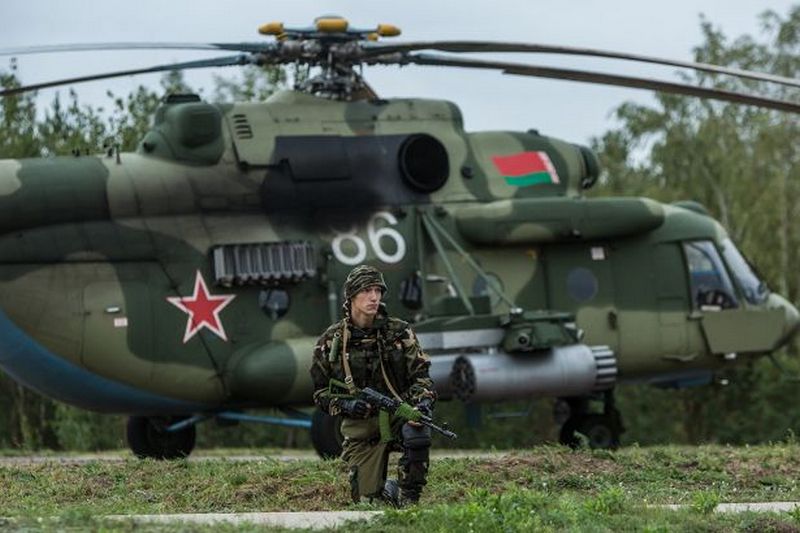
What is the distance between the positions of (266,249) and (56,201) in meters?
2.29

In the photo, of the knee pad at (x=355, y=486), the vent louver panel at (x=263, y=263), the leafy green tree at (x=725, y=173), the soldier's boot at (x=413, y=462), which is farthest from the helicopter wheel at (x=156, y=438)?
the leafy green tree at (x=725, y=173)

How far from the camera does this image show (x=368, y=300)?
1131 cm

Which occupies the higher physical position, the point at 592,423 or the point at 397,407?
the point at 397,407

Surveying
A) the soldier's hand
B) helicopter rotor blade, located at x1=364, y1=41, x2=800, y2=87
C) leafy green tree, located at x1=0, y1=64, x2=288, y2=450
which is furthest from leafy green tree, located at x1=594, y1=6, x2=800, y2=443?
the soldier's hand

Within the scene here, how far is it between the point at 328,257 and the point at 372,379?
7.04 metres

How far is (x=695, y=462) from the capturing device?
14.4 metres

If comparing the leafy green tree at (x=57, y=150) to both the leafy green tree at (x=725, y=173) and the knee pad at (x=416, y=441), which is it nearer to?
the leafy green tree at (x=725, y=173)

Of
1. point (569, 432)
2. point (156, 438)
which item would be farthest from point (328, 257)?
point (569, 432)

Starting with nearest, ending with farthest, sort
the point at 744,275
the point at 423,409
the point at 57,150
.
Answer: the point at 423,409
the point at 744,275
the point at 57,150

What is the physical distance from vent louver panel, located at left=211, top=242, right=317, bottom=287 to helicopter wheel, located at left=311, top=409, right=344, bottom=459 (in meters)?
1.57

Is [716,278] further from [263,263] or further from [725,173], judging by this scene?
[725,173]

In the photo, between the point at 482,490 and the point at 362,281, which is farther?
the point at 362,281

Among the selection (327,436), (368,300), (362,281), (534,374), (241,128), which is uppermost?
(241,128)

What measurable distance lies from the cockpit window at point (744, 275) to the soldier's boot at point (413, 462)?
1029cm
